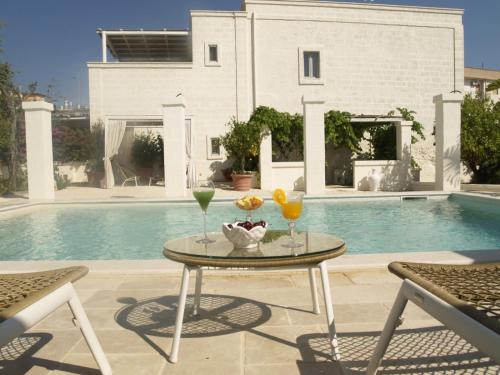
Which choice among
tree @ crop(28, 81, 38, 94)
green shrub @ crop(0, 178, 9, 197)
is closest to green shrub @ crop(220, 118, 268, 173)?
green shrub @ crop(0, 178, 9, 197)

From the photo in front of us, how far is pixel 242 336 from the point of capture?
6.68ft

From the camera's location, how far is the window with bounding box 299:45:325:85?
580 inches

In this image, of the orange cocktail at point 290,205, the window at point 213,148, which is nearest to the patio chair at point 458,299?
the orange cocktail at point 290,205

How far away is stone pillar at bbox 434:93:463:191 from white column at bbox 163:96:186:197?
6.21 m

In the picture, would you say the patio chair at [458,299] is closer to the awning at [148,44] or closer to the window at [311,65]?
the window at [311,65]

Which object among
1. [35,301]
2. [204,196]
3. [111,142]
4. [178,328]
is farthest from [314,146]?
[35,301]

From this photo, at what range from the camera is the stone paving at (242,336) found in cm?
173

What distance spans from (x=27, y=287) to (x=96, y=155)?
13.5 m

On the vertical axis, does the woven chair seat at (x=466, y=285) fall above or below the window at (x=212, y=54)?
below

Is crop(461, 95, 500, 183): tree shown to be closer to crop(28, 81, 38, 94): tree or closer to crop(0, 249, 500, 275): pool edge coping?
crop(0, 249, 500, 275): pool edge coping

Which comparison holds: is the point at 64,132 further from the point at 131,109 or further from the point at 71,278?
the point at 71,278

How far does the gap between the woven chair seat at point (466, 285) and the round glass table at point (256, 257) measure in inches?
13.1

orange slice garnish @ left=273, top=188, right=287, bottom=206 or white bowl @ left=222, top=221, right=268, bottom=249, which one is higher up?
orange slice garnish @ left=273, top=188, right=287, bottom=206

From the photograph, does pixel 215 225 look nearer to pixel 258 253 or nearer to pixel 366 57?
pixel 258 253
